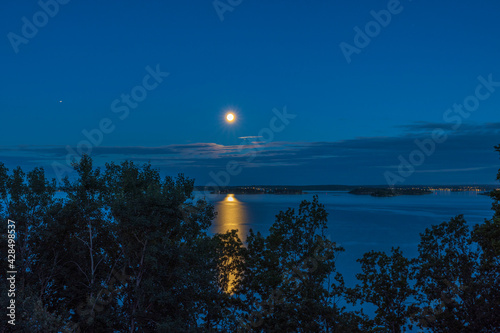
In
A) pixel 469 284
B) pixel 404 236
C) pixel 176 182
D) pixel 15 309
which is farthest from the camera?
pixel 404 236

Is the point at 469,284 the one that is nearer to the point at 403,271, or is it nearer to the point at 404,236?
the point at 403,271

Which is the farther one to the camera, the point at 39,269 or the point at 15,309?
the point at 39,269

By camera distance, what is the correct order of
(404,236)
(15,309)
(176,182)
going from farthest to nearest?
(404,236) → (176,182) → (15,309)

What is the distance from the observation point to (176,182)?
60.2 feet

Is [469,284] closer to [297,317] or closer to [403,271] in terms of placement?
[403,271]

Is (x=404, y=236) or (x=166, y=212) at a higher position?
(x=404, y=236)

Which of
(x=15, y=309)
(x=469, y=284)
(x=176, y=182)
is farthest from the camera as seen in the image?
(x=176, y=182)

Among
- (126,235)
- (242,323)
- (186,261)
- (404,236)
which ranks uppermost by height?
(404,236)

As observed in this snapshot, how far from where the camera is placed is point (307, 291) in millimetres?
16844

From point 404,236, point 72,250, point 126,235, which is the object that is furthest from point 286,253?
point 404,236

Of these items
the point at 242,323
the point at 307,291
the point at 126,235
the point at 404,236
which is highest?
the point at 404,236

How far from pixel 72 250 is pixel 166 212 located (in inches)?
219

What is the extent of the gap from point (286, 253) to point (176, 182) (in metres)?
6.55

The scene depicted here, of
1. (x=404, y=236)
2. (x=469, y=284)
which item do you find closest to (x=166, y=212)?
(x=469, y=284)
